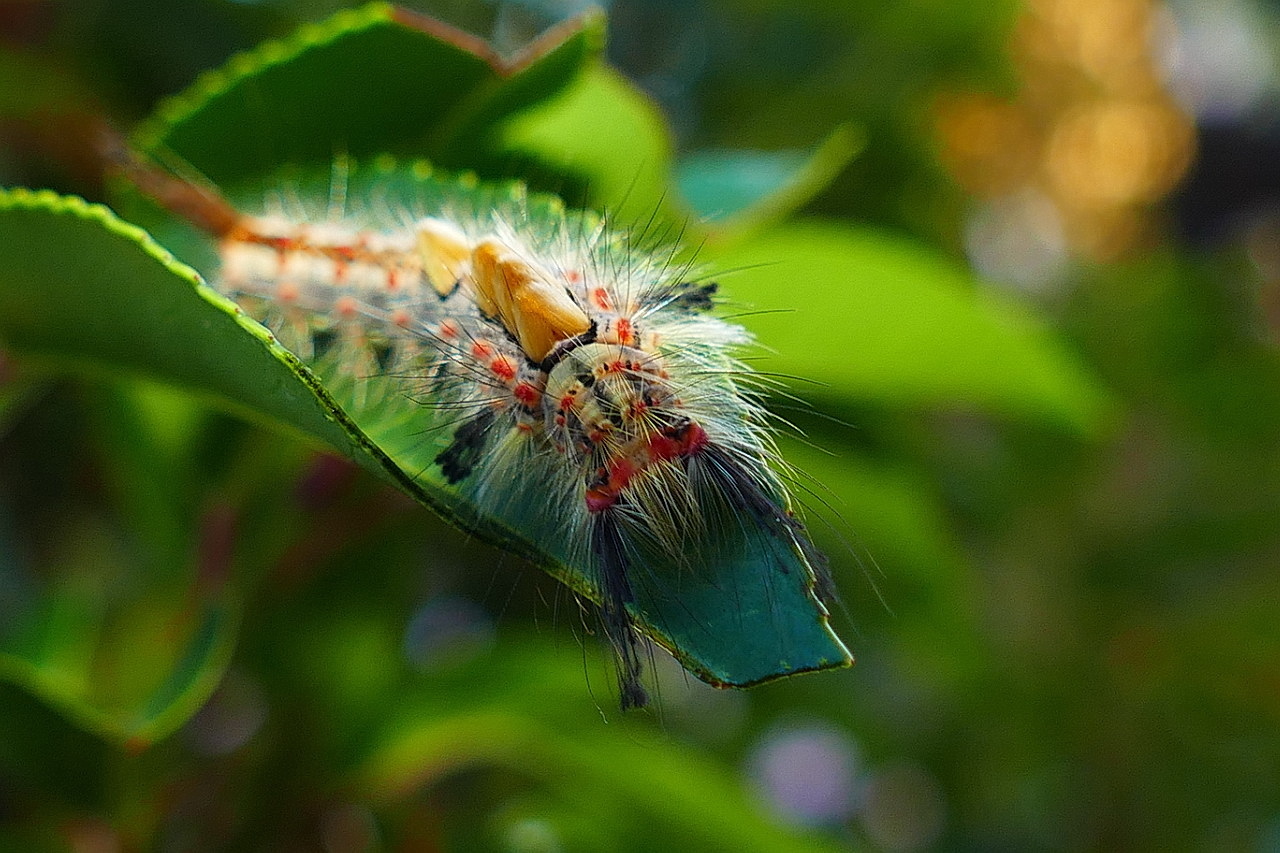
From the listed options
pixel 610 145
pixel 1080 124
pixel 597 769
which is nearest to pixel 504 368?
pixel 610 145

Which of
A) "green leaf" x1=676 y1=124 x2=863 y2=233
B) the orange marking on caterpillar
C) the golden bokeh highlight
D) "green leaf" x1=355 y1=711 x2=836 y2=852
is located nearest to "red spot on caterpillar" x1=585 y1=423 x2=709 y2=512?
the orange marking on caterpillar

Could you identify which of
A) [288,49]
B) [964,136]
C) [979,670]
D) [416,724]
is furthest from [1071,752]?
[288,49]

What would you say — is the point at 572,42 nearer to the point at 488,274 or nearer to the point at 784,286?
the point at 488,274

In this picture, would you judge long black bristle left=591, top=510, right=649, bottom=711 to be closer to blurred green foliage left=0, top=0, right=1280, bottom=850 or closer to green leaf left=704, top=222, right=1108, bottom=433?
blurred green foliage left=0, top=0, right=1280, bottom=850

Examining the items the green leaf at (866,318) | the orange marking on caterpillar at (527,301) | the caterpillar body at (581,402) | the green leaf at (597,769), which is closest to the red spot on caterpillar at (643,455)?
the caterpillar body at (581,402)

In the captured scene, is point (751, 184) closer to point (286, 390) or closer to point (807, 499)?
point (807, 499)

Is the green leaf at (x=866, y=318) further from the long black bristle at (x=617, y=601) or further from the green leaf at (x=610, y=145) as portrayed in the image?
the long black bristle at (x=617, y=601)

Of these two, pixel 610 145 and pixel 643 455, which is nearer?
pixel 643 455
